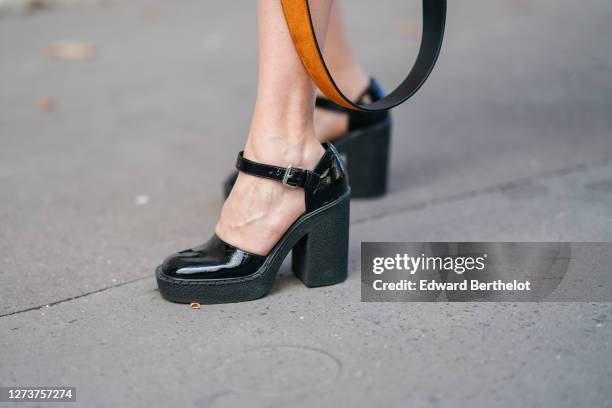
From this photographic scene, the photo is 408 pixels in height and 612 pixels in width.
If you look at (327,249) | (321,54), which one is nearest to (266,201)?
(327,249)

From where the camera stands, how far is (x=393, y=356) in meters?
1.49

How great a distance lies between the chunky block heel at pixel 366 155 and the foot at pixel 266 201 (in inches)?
24.7

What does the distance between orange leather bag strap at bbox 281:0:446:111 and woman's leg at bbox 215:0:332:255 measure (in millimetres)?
55

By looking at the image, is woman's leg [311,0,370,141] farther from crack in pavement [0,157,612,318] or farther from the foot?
the foot

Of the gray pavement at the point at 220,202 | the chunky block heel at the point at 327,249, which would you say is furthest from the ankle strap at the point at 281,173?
the gray pavement at the point at 220,202

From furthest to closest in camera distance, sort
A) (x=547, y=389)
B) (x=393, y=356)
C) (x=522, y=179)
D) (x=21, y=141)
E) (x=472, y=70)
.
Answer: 1. (x=472, y=70)
2. (x=21, y=141)
3. (x=522, y=179)
4. (x=393, y=356)
5. (x=547, y=389)

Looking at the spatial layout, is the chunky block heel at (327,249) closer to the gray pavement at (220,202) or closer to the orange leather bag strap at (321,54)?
the gray pavement at (220,202)

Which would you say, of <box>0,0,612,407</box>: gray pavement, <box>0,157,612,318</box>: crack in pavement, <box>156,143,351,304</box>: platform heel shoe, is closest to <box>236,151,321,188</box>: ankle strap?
<box>156,143,351,304</box>: platform heel shoe

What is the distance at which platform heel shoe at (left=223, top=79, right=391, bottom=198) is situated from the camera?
7.71ft

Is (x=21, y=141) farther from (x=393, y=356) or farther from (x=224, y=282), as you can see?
(x=393, y=356)

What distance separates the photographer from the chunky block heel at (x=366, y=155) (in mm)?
2352

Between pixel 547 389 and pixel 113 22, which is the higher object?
pixel 113 22

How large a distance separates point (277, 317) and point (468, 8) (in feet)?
11.4

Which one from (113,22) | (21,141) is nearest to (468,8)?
(113,22)
